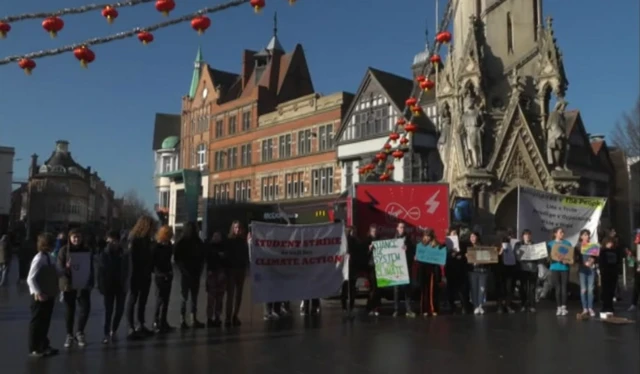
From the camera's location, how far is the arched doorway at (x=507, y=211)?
19.4 meters

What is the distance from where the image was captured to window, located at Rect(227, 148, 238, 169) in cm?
5412

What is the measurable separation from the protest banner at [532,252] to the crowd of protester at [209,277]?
0.10 meters

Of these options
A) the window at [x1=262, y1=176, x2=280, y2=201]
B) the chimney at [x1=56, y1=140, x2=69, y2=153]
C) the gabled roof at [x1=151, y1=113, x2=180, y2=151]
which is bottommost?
the window at [x1=262, y1=176, x2=280, y2=201]

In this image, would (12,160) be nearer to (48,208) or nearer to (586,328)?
(48,208)

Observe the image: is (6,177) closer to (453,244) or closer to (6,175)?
(6,175)

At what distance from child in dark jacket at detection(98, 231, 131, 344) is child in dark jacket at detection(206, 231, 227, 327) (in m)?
1.65

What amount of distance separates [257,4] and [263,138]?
41937 millimetres

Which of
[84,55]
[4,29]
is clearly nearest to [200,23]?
[84,55]

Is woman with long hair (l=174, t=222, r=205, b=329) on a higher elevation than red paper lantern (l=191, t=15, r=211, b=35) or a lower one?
lower

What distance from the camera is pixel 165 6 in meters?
9.16

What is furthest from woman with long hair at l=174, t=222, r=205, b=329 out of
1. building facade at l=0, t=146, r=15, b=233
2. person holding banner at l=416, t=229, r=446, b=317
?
building facade at l=0, t=146, r=15, b=233

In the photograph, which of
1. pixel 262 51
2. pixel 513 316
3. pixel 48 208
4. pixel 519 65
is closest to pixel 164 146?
pixel 262 51

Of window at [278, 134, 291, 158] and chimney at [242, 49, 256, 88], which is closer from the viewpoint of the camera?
window at [278, 134, 291, 158]

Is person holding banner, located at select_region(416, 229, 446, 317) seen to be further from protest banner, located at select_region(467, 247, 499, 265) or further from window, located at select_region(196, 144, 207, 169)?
window, located at select_region(196, 144, 207, 169)
